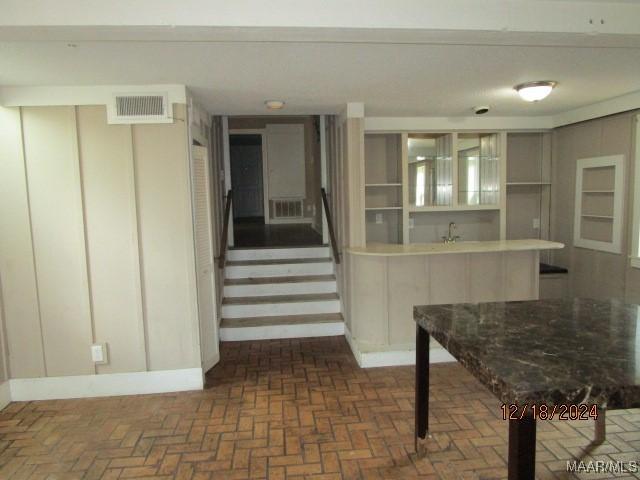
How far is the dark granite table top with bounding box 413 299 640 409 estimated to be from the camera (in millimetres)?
1367

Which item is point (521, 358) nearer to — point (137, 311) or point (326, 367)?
point (326, 367)

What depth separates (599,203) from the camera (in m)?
4.40

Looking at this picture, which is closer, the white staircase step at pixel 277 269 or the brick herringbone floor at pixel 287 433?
the brick herringbone floor at pixel 287 433

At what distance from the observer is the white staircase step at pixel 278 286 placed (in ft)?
16.4

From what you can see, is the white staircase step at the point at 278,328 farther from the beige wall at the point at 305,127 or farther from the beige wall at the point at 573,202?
the beige wall at the point at 305,127

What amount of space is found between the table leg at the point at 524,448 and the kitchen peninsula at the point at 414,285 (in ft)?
7.94

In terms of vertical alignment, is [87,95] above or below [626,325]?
above

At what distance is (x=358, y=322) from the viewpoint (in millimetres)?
3977

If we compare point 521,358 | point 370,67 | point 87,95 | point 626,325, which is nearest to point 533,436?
point 521,358

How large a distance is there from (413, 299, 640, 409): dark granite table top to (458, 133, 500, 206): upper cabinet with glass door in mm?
2716

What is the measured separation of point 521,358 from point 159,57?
249cm

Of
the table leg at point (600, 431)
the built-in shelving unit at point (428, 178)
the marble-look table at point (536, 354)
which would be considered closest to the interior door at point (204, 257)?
the built-in shelving unit at point (428, 178)

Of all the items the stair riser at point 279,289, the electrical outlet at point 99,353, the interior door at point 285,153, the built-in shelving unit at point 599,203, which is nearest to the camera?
the electrical outlet at point 99,353

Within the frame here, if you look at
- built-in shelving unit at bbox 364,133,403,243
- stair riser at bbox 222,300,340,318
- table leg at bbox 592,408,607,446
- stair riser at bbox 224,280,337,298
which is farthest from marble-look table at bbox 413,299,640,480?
built-in shelving unit at bbox 364,133,403,243
